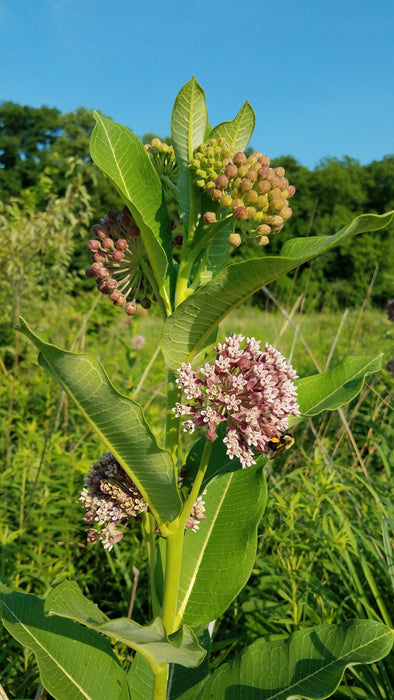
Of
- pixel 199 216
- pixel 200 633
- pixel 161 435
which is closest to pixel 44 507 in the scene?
pixel 161 435

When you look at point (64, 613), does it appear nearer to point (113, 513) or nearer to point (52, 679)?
point (113, 513)

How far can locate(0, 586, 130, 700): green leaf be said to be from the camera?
3.89 ft

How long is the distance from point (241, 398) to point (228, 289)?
27 centimetres

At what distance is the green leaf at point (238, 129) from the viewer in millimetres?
1170

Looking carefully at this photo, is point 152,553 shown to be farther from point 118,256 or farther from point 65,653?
point 118,256

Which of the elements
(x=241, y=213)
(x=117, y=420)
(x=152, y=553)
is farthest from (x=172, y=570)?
(x=241, y=213)

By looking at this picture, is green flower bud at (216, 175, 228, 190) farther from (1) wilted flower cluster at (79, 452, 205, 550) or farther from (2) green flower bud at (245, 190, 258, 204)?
(1) wilted flower cluster at (79, 452, 205, 550)

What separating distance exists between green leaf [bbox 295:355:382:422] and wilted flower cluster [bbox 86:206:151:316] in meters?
0.45

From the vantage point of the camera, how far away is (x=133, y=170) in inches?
43.0

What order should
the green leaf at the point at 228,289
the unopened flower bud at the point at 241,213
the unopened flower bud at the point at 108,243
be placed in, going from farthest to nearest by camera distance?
1. the unopened flower bud at the point at 108,243
2. the unopened flower bud at the point at 241,213
3. the green leaf at the point at 228,289

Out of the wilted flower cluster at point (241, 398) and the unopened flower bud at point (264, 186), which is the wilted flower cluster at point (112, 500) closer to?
the wilted flower cluster at point (241, 398)

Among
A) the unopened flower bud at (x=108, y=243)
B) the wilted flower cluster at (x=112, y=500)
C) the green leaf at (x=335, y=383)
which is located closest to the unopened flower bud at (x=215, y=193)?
the unopened flower bud at (x=108, y=243)

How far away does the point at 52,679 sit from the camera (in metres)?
1.18

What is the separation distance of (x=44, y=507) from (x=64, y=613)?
149 centimetres
